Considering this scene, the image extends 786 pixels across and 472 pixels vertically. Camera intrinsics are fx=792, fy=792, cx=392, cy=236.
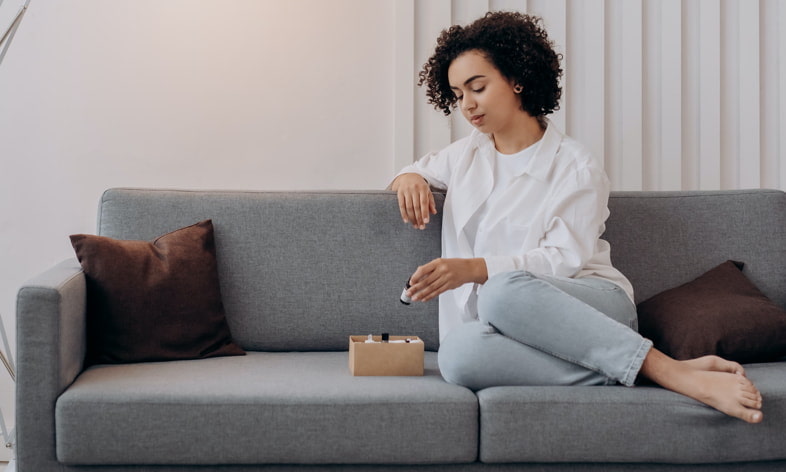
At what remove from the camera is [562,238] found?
2004 mm

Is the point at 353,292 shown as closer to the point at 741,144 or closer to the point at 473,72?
the point at 473,72

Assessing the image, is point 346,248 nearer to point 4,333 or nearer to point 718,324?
point 718,324

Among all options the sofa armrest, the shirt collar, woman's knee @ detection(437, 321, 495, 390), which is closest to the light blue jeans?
woman's knee @ detection(437, 321, 495, 390)

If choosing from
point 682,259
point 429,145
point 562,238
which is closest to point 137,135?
point 429,145

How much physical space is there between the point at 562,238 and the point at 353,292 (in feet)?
2.02

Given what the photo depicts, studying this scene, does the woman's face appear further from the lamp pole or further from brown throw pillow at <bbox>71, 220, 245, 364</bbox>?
the lamp pole

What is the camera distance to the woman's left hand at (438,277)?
183 cm

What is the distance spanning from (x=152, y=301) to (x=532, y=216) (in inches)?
39.8

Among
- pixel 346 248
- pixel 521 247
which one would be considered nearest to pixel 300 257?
pixel 346 248

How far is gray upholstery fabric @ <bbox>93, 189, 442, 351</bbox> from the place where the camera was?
7.31 ft

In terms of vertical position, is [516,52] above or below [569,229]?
above

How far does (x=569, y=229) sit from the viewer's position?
2.01 metres

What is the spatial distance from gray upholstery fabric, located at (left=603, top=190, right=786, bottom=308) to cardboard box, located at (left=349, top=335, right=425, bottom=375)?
0.77 metres

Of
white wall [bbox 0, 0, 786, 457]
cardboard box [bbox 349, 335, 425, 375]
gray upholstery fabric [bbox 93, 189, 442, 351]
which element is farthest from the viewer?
white wall [bbox 0, 0, 786, 457]
